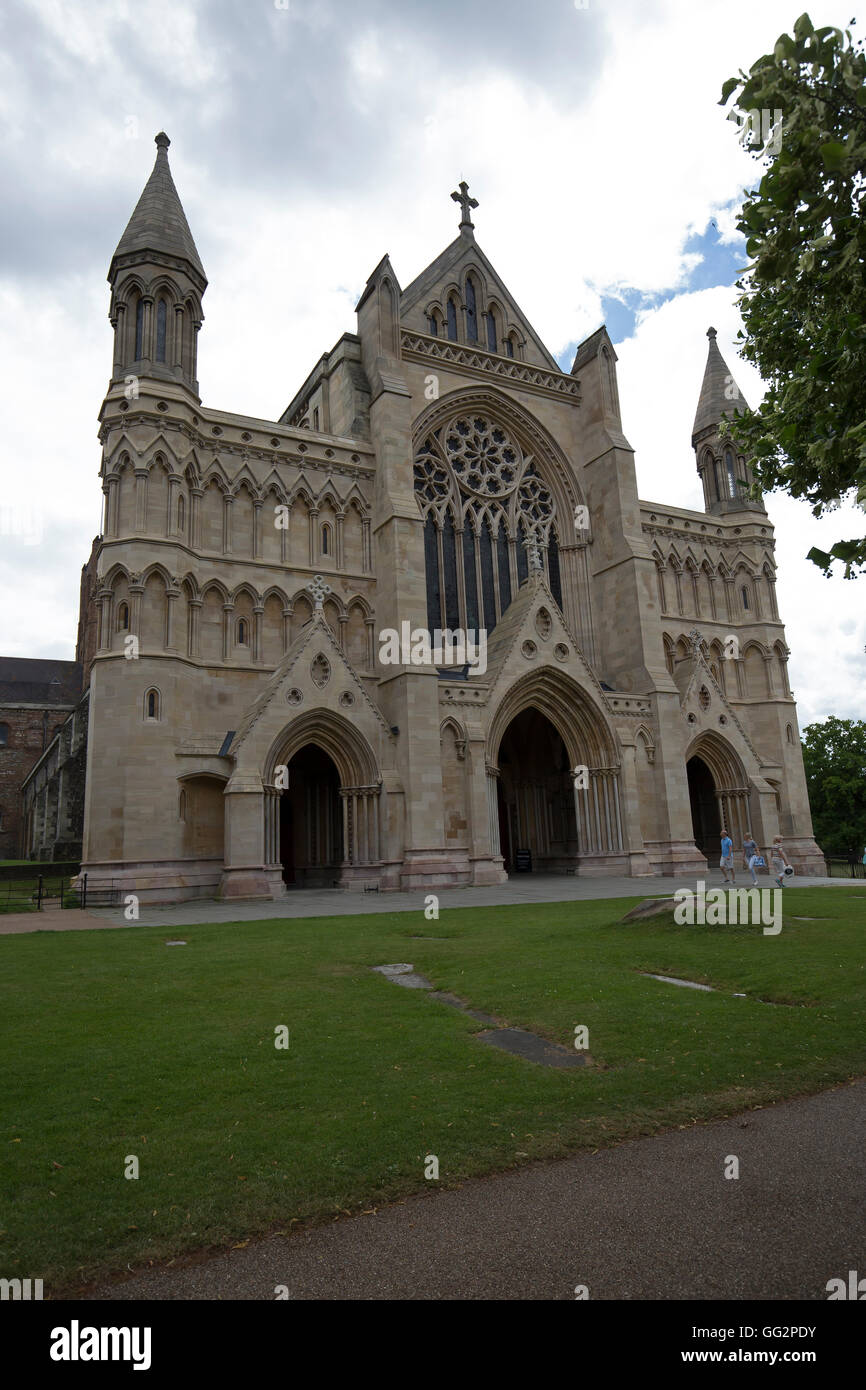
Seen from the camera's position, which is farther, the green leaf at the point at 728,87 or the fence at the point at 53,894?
the fence at the point at 53,894

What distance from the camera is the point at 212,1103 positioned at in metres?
6.12

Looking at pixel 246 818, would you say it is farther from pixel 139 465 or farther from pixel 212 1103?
pixel 212 1103

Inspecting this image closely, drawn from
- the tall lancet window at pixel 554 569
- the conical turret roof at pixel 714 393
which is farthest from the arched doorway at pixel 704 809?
the conical turret roof at pixel 714 393

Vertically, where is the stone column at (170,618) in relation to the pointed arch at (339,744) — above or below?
above

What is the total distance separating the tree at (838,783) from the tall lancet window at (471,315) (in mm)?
37939

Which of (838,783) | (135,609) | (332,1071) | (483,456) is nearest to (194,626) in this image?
(135,609)

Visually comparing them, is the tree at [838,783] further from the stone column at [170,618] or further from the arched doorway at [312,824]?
the stone column at [170,618]

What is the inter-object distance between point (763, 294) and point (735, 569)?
34993 millimetres

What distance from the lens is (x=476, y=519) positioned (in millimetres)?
36000

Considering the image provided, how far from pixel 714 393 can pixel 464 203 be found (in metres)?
15.8

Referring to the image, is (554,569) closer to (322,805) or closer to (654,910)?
(322,805)

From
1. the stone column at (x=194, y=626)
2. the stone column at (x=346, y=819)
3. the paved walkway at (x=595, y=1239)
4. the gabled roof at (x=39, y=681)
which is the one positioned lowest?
the paved walkway at (x=595, y=1239)

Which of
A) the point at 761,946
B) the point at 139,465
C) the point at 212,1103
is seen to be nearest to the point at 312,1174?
the point at 212,1103

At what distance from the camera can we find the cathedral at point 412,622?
26.9 m
